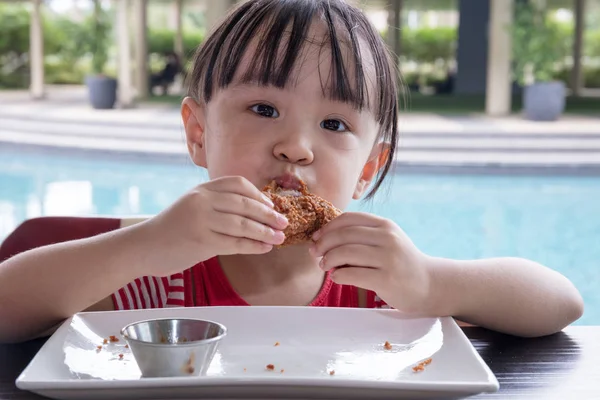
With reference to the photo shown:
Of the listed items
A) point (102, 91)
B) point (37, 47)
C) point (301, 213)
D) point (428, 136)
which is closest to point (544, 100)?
point (428, 136)

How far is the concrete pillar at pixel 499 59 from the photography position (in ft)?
40.1

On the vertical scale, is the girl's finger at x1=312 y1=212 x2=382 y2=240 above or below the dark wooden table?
above

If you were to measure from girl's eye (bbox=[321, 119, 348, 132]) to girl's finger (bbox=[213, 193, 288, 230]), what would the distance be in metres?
0.41

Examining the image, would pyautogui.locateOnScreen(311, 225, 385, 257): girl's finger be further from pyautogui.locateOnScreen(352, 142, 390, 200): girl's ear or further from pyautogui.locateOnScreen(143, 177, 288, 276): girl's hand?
pyautogui.locateOnScreen(352, 142, 390, 200): girl's ear

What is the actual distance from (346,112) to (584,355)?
0.63 meters

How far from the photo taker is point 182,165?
9453mm

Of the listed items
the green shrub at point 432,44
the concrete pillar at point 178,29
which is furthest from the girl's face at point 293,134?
the concrete pillar at point 178,29

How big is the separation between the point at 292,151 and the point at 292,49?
0.23 m

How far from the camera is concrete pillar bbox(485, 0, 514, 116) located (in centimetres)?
1223

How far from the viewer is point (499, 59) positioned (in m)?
12.3

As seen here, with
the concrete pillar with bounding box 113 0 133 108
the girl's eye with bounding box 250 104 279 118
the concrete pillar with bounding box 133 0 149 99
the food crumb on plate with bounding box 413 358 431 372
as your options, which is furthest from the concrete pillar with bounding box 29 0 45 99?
the food crumb on plate with bounding box 413 358 431 372

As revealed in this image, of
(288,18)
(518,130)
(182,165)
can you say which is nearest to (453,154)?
(518,130)

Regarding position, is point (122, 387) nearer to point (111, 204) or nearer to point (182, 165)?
point (111, 204)

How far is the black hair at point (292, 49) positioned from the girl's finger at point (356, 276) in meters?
0.42
